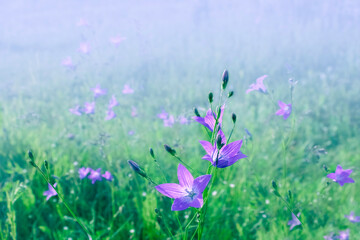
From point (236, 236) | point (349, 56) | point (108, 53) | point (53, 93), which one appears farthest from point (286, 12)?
point (236, 236)

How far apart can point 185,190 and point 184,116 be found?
5.19ft

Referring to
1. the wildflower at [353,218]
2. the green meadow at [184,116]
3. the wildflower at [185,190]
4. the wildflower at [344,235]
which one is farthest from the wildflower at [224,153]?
the wildflower at [353,218]

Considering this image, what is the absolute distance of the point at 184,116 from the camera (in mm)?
2617

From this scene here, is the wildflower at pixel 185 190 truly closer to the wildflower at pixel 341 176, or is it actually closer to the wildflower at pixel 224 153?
the wildflower at pixel 224 153

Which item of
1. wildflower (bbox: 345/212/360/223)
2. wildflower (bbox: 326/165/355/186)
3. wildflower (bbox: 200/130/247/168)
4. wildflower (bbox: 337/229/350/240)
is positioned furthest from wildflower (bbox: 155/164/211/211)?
wildflower (bbox: 345/212/360/223)

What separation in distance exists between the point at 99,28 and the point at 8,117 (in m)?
6.95

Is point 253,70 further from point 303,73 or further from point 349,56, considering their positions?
point 349,56

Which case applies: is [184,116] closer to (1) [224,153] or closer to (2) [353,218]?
(2) [353,218]

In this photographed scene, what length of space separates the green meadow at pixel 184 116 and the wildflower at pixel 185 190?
0.12 m

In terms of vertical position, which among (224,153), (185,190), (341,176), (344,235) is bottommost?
(344,235)

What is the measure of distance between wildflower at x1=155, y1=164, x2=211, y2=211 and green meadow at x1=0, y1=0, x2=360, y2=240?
0.39 ft

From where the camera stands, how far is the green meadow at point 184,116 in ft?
6.78

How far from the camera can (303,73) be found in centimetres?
600

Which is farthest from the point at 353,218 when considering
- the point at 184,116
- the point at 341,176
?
the point at 184,116
